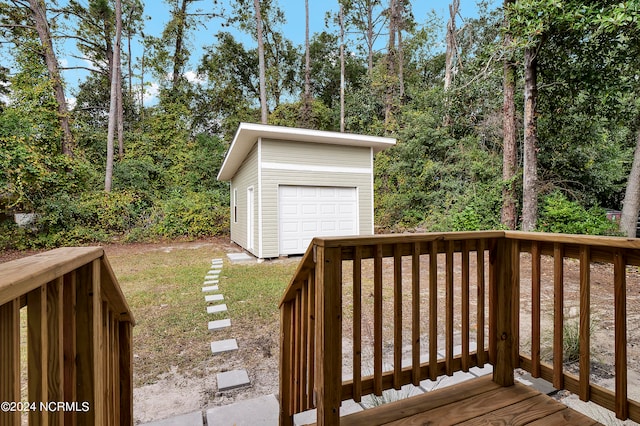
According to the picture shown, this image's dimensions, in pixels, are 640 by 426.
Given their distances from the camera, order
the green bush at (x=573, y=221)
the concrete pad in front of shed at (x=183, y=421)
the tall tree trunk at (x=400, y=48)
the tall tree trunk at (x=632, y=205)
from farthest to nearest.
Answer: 1. the tall tree trunk at (x=400, y=48)
2. the tall tree trunk at (x=632, y=205)
3. the green bush at (x=573, y=221)
4. the concrete pad in front of shed at (x=183, y=421)

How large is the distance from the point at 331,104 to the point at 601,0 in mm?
13444

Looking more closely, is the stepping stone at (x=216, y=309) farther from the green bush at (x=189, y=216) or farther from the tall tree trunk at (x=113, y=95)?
the tall tree trunk at (x=113, y=95)

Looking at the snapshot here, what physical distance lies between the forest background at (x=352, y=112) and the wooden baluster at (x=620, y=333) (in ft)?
19.5

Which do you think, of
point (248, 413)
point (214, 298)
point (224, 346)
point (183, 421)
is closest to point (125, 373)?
point (183, 421)

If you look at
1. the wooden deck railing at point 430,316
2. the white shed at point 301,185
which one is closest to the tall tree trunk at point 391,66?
the white shed at point 301,185

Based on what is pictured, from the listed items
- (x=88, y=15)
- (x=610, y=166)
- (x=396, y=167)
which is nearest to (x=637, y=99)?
(x=610, y=166)

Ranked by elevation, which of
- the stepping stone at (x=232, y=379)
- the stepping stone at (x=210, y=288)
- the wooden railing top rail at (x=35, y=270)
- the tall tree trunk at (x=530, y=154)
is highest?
the tall tree trunk at (x=530, y=154)

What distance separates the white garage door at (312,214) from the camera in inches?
306

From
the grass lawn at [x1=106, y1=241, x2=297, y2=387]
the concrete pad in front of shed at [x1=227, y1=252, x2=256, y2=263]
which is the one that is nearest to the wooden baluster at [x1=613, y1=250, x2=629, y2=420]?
the grass lawn at [x1=106, y1=241, x2=297, y2=387]

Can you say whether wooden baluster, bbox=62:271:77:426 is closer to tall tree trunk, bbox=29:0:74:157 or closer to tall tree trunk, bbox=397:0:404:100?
tall tree trunk, bbox=29:0:74:157

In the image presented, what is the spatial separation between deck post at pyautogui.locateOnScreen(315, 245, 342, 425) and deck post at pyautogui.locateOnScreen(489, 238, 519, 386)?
1005mm

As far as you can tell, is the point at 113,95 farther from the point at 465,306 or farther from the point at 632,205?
the point at 632,205

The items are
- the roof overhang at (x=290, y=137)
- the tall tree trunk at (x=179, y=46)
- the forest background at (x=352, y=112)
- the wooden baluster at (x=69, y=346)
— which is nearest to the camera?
the wooden baluster at (x=69, y=346)

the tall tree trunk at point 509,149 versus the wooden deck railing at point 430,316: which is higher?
the tall tree trunk at point 509,149
